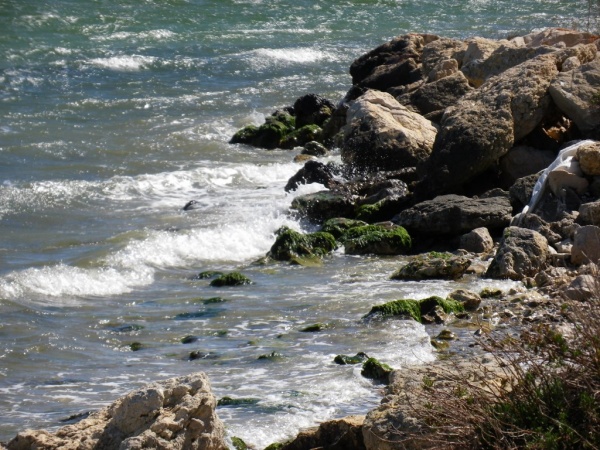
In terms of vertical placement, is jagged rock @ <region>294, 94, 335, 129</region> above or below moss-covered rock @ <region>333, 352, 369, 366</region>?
below

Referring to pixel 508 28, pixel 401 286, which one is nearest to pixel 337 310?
pixel 401 286

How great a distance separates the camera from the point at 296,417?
22.5 ft

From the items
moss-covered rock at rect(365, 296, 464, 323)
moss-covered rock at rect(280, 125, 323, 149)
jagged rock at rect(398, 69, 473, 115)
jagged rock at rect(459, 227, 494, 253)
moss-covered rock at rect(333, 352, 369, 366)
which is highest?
jagged rock at rect(398, 69, 473, 115)

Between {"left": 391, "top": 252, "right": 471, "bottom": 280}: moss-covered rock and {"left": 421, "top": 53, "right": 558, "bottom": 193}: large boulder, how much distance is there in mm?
2494

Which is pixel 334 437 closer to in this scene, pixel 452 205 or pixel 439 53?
pixel 452 205

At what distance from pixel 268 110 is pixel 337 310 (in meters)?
13.1

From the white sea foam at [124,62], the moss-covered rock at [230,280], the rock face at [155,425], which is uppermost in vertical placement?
the rock face at [155,425]

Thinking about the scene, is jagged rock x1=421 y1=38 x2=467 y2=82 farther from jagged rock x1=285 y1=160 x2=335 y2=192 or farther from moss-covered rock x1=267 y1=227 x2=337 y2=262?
moss-covered rock x1=267 y1=227 x2=337 y2=262

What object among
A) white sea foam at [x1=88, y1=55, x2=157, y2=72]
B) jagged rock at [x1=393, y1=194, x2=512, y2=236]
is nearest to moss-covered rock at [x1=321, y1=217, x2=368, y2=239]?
jagged rock at [x1=393, y1=194, x2=512, y2=236]

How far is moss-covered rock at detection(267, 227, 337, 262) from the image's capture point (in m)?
12.1

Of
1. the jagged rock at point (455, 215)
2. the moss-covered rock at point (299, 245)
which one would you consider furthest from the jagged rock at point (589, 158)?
the moss-covered rock at point (299, 245)

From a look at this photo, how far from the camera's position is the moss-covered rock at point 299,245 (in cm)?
1209

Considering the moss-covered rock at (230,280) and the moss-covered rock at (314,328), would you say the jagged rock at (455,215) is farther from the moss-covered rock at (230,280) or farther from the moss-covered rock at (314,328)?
the moss-covered rock at (314,328)

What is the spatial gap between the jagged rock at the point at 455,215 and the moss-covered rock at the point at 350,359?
13.9 ft
